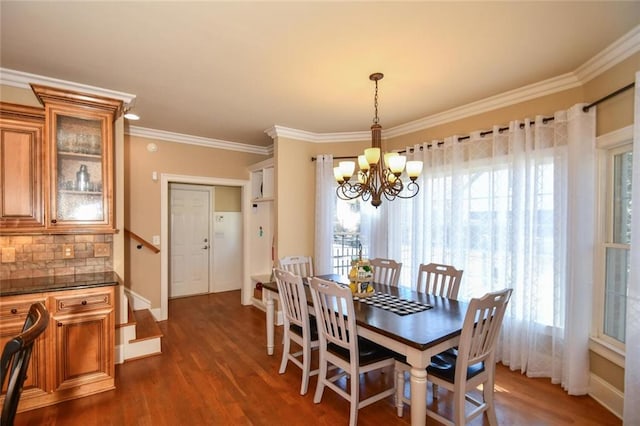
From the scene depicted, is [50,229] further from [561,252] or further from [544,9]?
[561,252]

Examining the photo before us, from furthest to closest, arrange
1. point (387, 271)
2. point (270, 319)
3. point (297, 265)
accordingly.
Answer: point (297, 265) < point (387, 271) < point (270, 319)

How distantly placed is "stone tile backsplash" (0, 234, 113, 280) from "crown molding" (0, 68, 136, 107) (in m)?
1.31

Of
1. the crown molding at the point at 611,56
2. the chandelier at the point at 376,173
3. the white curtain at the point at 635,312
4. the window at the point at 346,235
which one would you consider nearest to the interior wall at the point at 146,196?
the window at the point at 346,235

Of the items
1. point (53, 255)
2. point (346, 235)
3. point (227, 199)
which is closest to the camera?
point (53, 255)

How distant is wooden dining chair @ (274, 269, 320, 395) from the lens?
8.36 ft

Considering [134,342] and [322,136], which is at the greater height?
[322,136]

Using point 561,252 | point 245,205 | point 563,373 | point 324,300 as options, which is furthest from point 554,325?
point 245,205

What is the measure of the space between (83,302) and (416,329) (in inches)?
101

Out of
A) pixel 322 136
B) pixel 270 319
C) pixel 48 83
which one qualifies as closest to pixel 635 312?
pixel 270 319

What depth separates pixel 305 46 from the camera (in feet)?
7.17

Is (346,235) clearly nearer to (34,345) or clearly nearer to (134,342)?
(134,342)

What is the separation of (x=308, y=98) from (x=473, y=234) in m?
2.20

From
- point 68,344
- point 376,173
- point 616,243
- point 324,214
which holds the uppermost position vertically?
point 376,173

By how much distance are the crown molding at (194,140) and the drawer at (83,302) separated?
2461mm
